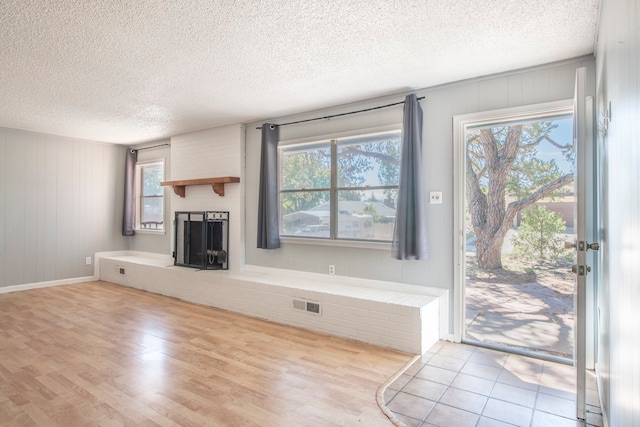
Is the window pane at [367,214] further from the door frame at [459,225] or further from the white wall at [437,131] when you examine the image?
the door frame at [459,225]

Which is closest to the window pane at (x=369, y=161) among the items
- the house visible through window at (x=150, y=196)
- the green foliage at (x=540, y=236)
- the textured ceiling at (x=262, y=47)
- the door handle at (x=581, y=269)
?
the textured ceiling at (x=262, y=47)

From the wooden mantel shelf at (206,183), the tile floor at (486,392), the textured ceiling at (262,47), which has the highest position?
the textured ceiling at (262,47)

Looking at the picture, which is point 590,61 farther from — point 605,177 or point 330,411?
point 330,411

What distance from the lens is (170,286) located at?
5.22 metres

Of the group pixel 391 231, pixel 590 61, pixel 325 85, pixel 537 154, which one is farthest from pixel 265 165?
pixel 590 61

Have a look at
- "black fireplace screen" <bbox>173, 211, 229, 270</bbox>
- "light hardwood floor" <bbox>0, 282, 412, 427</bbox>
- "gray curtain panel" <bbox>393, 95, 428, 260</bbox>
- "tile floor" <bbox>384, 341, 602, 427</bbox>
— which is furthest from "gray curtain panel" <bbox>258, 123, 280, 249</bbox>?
"tile floor" <bbox>384, 341, 602, 427</bbox>

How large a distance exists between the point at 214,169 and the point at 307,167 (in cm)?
164

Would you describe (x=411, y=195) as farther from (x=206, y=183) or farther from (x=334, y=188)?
(x=206, y=183)

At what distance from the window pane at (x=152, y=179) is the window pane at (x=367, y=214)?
3862mm

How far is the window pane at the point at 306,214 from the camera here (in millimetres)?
4328

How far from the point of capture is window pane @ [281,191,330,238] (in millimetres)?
4328

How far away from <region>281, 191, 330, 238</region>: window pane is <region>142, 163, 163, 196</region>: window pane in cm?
298

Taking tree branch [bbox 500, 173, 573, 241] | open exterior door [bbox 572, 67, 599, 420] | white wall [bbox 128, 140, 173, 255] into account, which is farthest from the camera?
white wall [bbox 128, 140, 173, 255]

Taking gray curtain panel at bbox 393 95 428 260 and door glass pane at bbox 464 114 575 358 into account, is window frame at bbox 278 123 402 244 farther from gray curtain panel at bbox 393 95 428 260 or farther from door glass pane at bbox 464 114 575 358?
door glass pane at bbox 464 114 575 358
